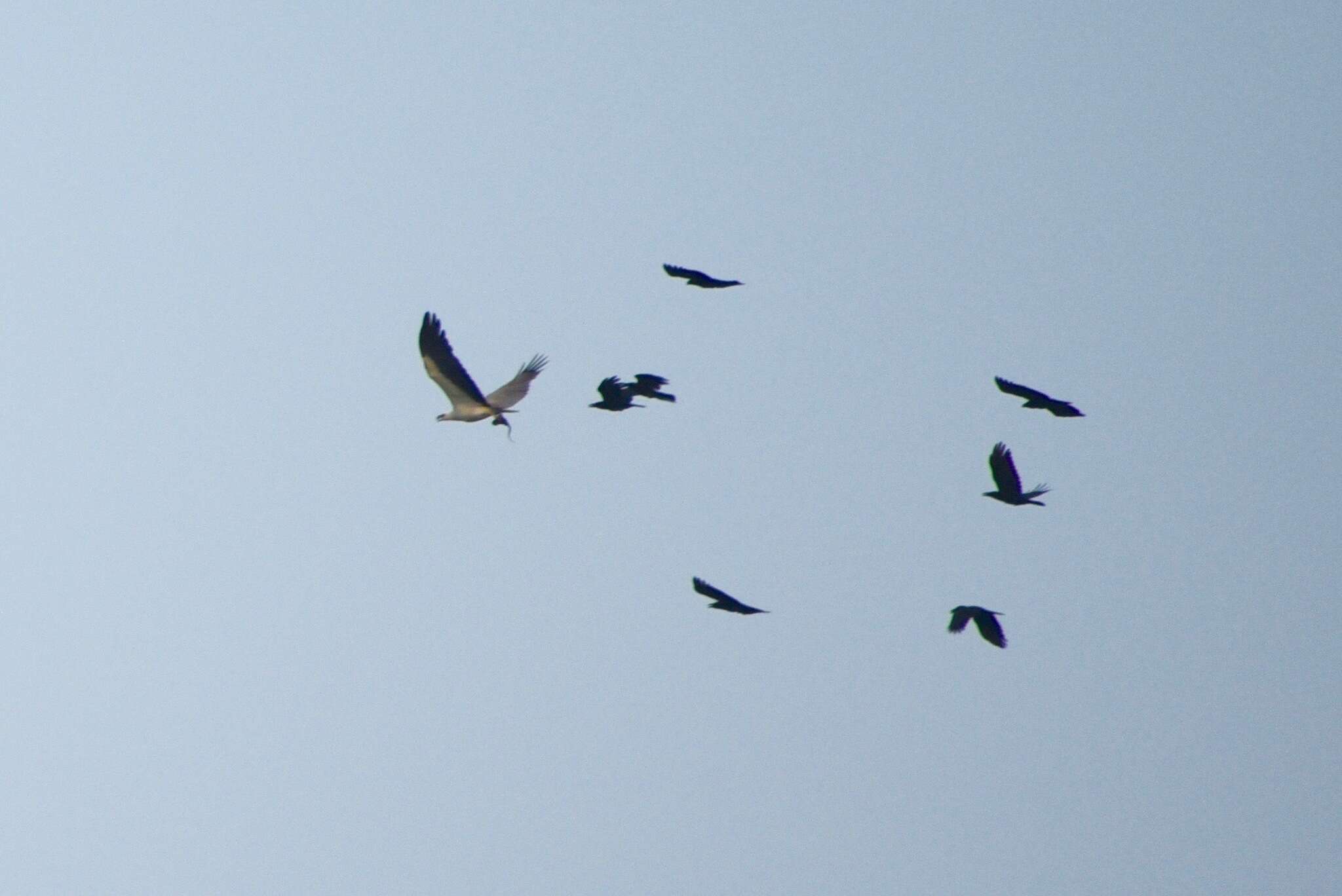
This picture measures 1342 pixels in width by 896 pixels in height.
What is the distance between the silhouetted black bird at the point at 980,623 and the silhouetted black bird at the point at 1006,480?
6.50 ft

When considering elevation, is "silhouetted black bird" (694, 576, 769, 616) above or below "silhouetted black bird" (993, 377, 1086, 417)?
below

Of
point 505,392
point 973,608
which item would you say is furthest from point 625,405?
point 973,608

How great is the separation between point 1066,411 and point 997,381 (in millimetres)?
1268

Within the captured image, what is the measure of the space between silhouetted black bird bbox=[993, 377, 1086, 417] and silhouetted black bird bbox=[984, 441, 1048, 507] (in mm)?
942

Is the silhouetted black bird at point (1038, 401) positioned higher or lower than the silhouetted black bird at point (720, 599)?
higher

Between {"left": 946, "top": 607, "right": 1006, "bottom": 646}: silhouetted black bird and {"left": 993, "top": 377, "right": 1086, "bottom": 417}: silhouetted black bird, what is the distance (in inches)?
141

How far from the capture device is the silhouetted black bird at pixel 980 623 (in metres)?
35.6

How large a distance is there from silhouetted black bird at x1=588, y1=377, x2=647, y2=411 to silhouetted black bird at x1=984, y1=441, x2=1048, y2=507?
657cm

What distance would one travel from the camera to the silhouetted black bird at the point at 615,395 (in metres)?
38.2

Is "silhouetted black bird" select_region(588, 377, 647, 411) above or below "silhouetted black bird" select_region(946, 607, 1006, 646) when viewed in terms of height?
above

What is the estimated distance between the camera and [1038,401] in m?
35.6

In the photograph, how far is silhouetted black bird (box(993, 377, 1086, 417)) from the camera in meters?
35.3

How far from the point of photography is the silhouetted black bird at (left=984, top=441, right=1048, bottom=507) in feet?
118

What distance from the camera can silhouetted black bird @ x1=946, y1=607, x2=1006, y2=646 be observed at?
35625mm
